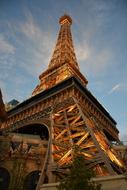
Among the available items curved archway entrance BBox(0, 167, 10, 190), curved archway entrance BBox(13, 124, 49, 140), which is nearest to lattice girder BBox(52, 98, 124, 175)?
curved archway entrance BBox(13, 124, 49, 140)

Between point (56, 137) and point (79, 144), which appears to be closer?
point (79, 144)

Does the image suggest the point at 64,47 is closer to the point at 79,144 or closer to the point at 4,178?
the point at 4,178

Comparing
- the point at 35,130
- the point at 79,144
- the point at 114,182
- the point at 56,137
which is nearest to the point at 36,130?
the point at 35,130

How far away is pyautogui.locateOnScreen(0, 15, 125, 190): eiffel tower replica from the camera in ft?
51.9

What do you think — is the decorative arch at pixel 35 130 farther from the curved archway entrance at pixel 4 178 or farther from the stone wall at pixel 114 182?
the stone wall at pixel 114 182

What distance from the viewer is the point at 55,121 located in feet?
80.5

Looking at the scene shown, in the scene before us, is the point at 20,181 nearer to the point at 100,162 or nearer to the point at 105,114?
the point at 100,162

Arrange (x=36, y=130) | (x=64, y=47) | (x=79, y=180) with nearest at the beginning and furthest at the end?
(x=79, y=180)
(x=36, y=130)
(x=64, y=47)

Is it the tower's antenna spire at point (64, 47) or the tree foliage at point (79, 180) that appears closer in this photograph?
the tree foliage at point (79, 180)

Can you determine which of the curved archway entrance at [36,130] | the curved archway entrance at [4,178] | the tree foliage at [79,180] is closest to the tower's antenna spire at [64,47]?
the curved archway entrance at [36,130]

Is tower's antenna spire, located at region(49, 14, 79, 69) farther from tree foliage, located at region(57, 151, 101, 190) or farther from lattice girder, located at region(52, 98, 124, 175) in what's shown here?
tree foliage, located at region(57, 151, 101, 190)

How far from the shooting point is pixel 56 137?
65.7 feet

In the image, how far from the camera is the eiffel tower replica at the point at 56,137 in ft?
51.9

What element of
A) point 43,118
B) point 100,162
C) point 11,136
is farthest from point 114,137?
point 100,162
